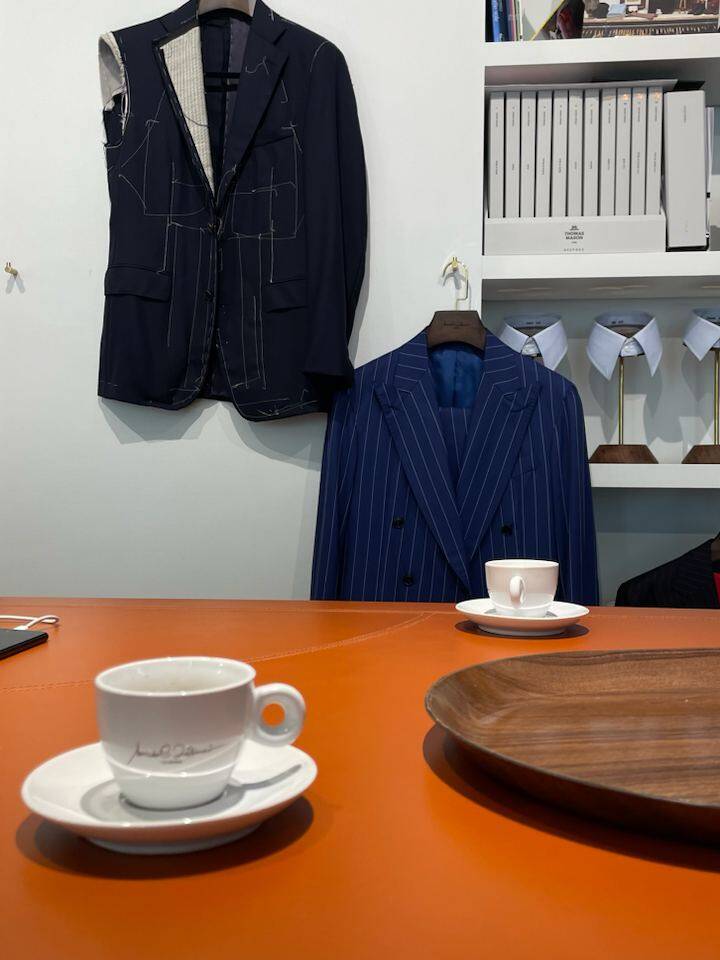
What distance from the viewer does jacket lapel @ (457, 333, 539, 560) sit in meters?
1.80

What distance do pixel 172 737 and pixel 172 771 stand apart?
17 millimetres

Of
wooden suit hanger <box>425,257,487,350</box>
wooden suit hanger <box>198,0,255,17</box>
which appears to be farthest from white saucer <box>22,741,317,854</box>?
wooden suit hanger <box>198,0,255,17</box>

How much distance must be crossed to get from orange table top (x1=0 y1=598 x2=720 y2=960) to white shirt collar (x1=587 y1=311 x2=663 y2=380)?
5.46 ft

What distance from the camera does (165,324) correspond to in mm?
2047

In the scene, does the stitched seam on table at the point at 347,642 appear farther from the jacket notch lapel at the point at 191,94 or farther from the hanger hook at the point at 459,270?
the jacket notch lapel at the point at 191,94

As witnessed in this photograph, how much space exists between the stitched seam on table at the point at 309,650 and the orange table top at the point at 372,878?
0.10 metres

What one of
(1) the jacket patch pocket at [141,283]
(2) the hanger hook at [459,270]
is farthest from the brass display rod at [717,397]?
(1) the jacket patch pocket at [141,283]

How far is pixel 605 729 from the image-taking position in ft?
1.76

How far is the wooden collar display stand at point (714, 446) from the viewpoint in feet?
6.62

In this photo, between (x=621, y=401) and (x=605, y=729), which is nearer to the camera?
(x=605, y=729)

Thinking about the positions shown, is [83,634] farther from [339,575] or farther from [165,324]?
[165,324]

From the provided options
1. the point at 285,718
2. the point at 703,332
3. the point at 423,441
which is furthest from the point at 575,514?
the point at 285,718

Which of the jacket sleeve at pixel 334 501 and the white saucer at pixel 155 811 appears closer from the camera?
the white saucer at pixel 155 811

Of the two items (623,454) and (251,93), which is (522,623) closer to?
(623,454)
